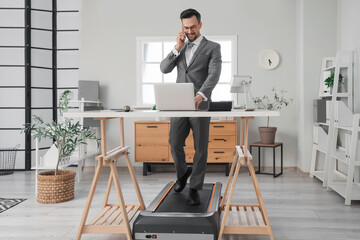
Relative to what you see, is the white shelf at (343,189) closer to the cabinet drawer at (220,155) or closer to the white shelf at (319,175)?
the white shelf at (319,175)

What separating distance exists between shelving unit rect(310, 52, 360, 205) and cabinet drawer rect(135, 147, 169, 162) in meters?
2.01

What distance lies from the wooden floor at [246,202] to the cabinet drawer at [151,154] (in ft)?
0.85

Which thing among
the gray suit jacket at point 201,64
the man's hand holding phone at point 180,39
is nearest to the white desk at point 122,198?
the gray suit jacket at point 201,64

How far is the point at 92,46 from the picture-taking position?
5.18 meters

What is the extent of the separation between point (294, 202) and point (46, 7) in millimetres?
4527

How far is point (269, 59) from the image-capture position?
16.5 feet

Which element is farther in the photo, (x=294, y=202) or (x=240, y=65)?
(x=240, y=65)

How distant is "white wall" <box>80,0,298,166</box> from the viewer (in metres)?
5.03

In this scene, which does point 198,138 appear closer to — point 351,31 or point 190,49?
point 190,49

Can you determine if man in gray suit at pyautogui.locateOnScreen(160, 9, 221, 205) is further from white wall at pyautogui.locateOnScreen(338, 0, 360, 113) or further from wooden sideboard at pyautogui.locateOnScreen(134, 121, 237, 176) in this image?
white wall at pyautogui.locateOnScreen(338, 0, 360, 113)

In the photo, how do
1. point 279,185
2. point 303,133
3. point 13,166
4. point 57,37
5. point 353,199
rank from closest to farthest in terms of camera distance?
point 353,199, point 279,185, point 303,133, point 13,166, point 57,37

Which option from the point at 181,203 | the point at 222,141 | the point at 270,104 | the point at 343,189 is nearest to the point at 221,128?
the point at 222,141

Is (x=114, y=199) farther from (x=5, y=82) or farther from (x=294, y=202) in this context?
(x=5, y=82)

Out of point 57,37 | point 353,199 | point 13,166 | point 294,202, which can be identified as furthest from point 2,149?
point 353,199
